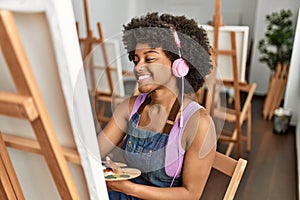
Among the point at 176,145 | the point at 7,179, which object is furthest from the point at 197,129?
the point at 7,179

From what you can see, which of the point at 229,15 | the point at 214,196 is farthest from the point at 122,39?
the point at 229,15

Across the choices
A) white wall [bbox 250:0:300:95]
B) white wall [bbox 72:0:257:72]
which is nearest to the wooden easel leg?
white wall [bbox 72:0:257:72]

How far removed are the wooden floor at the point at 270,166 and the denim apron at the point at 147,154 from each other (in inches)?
26.7

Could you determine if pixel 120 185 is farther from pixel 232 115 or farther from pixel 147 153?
pixel 232 115

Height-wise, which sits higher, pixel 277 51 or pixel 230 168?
pixel 230 168

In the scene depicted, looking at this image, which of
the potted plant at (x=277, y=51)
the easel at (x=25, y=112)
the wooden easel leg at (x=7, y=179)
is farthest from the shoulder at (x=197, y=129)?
the potted plant at (x=277, y=51)

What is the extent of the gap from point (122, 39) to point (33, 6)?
0.29m

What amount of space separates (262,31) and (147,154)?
7.84ft

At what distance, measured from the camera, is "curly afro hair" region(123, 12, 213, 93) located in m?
0.78

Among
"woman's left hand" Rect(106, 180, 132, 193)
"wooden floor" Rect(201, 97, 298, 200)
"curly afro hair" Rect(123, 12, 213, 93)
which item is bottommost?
"wooden floor" Rect(201, 97, 298, 200)

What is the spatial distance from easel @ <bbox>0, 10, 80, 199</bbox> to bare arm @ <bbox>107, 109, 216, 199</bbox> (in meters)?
0.16

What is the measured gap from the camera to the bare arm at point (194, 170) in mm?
827

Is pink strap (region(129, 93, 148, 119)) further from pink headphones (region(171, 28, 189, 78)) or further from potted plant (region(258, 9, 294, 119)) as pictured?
potted plant (region(258, 9, 294, 119))

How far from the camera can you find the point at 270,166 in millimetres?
2184
